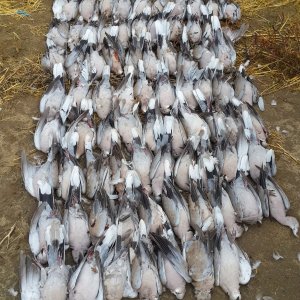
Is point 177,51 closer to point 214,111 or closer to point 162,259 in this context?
point 214,111

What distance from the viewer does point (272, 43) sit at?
509cm

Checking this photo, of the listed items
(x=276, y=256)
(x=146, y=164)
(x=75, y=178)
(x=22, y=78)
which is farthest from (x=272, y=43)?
(x=75, y=178)

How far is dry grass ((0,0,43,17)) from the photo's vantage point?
5.60m

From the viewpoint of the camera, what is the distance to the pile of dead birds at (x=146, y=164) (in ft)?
9.74

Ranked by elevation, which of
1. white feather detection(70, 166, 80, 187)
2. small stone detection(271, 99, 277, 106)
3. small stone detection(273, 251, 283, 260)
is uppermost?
white feather detection(70, 166, 80, 187)

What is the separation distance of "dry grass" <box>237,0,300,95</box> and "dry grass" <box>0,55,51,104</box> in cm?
193

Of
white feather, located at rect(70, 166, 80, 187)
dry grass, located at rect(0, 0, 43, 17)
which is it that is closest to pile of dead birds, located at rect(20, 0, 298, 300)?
white feather, located at rect(70, 166, 80, 187)

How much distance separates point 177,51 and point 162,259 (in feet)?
8.35

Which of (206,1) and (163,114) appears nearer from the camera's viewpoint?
(163,114)

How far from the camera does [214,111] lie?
4.13 metres

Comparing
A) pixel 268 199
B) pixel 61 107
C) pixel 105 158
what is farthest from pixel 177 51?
pixel 268 199

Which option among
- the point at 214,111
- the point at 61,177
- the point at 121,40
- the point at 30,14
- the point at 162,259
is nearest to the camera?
the point at 162,259

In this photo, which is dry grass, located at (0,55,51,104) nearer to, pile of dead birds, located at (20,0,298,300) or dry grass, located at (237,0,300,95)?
pile of dead birds, located at (20,0,298,300)

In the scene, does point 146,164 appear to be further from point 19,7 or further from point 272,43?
point 19,7
